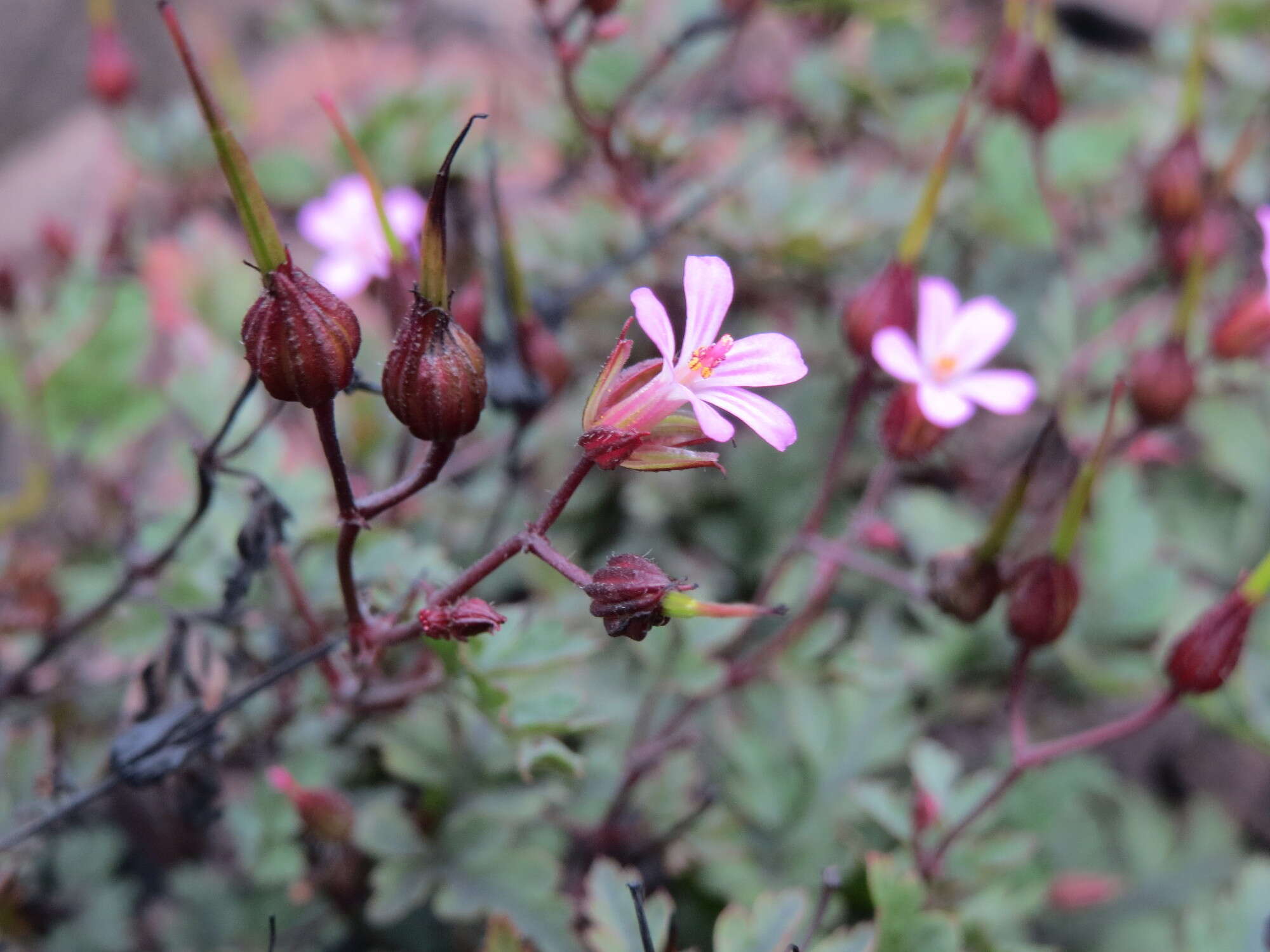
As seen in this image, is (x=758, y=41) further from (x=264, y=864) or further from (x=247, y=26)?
(x=264, y=864)

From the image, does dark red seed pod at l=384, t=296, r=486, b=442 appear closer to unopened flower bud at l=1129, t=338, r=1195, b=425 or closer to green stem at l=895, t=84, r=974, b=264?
green stem at l=895, t=84, r=974, b=264

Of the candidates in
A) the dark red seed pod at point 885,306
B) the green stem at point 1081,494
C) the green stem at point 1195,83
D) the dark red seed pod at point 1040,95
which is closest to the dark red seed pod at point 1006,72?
the dark red seed pod at point 1040,95

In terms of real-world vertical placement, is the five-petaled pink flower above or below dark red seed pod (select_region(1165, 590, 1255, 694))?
above

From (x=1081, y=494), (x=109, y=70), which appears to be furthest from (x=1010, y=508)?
(x=109, y=70)

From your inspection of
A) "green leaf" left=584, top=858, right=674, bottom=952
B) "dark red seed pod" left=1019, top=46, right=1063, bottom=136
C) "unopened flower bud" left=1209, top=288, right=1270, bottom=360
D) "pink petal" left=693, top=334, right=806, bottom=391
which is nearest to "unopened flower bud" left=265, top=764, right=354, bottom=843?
"green leaf" left=584, top=858, right=674, bottom=952

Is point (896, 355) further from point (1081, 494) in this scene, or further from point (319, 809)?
point (319, 809)

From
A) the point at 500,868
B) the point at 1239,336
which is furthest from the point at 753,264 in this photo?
the point at 500,868

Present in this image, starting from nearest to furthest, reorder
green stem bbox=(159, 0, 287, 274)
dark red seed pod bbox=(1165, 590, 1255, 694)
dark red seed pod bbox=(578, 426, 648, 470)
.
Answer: green stem bbox=(159, 0, 287, 274), dark red seed pod bbox=(578, 426, 648, 470), dark red seed pod bbox=(1165, 590, 1255, 694)
